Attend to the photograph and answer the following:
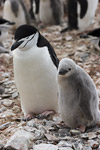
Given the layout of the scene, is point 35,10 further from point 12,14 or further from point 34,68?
point 34,68

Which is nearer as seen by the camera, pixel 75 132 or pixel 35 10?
pixel 75 132

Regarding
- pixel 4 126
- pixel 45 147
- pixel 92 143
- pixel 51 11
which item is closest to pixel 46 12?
pixel 51 11

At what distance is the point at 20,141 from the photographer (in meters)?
2.71

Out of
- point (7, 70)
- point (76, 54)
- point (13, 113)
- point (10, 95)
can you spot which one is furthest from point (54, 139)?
point (76, 54)

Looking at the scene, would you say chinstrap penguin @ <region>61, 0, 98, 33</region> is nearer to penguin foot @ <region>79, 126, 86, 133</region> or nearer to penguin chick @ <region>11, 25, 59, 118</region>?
penguin chick @ <region>11, 25, 59, 118</region>

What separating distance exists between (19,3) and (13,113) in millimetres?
4983

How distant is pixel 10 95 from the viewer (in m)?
4.63

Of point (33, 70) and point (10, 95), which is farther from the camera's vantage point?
point (10, 95)

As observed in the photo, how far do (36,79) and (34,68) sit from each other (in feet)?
0.43

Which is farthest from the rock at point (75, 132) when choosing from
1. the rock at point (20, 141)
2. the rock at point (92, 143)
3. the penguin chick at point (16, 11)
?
the penguin chick at point (16, 11)

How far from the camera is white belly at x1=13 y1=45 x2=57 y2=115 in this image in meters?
3.45

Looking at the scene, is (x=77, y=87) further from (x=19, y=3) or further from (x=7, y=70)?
(x=19, y=3)

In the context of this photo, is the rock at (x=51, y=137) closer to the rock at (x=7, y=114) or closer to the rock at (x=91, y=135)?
the rock at (x=91, y=135)

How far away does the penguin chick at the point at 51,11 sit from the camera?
8852 mm
